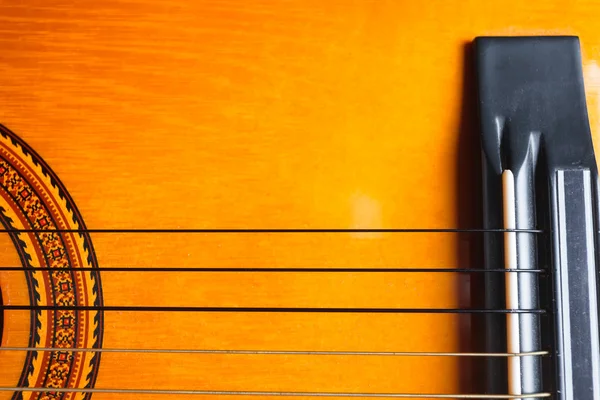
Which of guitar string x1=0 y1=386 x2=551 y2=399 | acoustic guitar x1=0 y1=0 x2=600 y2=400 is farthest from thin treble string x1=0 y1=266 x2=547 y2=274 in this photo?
guitar string x1=0 y1=386 x2=551 y2=399

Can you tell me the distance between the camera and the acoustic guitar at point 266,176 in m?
0.92

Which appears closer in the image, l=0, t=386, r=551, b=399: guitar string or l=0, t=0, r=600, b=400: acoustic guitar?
l=0, t=386, r=551, b=399: guitar string

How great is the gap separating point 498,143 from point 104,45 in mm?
638

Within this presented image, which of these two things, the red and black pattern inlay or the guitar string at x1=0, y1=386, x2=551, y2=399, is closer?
the guitar string at x1=0, y1=386, x2=551, y2=399

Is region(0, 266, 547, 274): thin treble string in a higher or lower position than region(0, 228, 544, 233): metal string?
lower

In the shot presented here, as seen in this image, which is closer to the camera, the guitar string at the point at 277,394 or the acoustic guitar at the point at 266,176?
the guitar string at the point at 277,394

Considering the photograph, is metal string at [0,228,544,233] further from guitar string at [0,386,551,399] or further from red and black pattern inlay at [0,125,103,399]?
guitar string at [0,386,551,399]

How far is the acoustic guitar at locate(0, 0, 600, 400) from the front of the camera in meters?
0.92

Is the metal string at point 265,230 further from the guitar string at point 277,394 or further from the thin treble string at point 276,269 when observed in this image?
the guitar string at point 277,394

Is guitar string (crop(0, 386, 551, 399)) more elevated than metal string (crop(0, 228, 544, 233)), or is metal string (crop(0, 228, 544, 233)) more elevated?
metal string (crop(0, 228, 544, 233))

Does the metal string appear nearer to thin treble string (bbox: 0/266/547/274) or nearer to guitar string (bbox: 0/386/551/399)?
thin treble string (bbox: 0/266/547/274)

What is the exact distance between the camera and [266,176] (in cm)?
95

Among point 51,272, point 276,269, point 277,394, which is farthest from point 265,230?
point 51,272

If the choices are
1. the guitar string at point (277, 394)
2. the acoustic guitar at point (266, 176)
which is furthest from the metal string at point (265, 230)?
the guitar string at point (277, 394)
